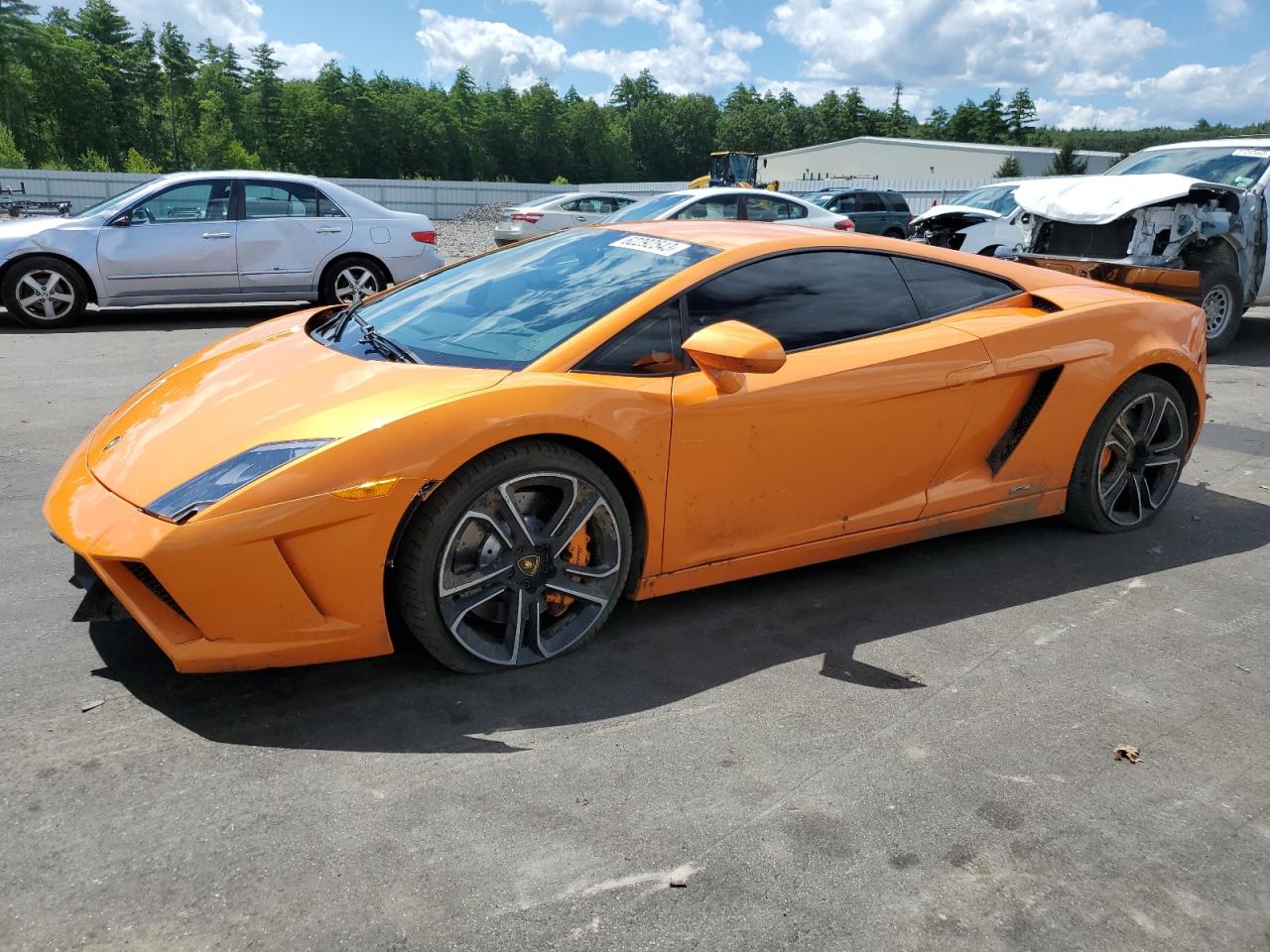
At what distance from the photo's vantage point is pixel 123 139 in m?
82.4

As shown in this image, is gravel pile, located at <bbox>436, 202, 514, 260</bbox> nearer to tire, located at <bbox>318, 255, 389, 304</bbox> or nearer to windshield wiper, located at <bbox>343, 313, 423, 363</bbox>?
tire, located at <bbox>318, 255, 389, 304</bbox>

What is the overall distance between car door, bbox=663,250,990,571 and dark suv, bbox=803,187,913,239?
19.8 m

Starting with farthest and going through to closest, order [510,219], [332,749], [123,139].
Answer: [123,139] < [510,219] < [332,749]

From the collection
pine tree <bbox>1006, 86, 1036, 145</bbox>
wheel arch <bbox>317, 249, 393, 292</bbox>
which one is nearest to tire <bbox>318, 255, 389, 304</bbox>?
wheel arch <bbox>317, 249, 393, 292</bbox>

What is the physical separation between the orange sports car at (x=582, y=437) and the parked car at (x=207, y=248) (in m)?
6.07

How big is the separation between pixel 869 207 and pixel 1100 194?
15.6m

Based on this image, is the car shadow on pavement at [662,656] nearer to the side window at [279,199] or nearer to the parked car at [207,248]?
the parked car at [207,248]

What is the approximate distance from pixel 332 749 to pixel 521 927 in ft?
2.68

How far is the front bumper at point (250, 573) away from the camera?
2.46 meters

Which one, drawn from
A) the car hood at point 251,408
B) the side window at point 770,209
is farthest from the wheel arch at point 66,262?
the side window at point 770,209

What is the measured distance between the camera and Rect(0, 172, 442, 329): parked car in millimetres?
8883

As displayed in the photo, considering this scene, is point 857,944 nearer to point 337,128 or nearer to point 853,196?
point 853,196

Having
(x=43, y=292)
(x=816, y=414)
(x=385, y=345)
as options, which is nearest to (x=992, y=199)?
(x=43, y=292)

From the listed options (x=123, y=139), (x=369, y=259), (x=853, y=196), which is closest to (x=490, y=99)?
(x=123, y=139)
